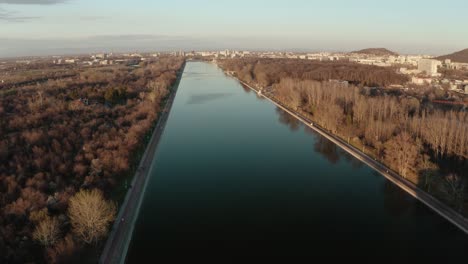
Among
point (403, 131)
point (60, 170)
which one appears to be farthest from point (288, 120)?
point (60, 170)

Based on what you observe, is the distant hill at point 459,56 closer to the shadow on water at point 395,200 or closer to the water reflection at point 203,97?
the water reflection at point 203,97

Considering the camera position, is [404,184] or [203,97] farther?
[203,97]

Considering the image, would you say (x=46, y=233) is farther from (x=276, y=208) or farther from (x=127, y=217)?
(x=276, y=208)

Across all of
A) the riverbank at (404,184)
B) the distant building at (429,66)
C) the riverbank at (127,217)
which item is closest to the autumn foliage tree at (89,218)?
the riverbank at (127,217)

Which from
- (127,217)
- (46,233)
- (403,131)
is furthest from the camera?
(403,131)

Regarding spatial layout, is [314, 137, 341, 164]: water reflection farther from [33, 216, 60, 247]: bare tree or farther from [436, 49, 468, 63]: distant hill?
[436, 49, 468, 63]: distant hill

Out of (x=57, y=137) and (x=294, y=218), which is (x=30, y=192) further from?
(x=294, y=218)

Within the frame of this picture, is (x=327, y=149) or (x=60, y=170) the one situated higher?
(x=60, y=170)

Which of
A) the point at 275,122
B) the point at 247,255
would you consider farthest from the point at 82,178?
the point at 275,122
